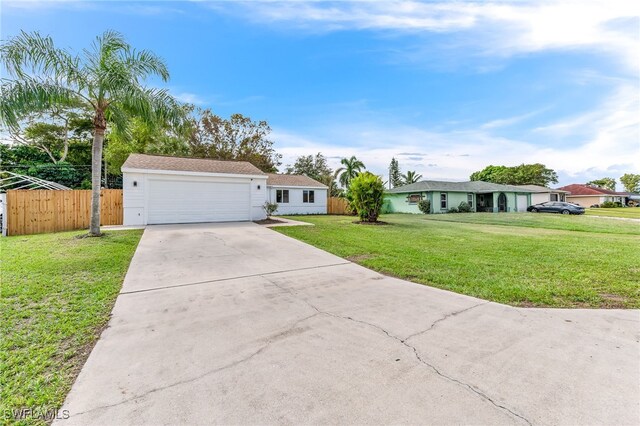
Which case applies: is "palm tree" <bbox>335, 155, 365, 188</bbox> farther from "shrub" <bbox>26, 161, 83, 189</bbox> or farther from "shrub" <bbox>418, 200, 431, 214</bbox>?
"shrub" <bbox>26, 161, 83, 189</bbox>

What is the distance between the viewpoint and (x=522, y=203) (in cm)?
2962

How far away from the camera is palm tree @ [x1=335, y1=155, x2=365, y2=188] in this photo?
33219mm

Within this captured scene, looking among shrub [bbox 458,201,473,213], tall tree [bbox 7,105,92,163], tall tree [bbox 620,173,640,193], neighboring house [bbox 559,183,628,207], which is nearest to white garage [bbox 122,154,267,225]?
shrub [bbox 458,201,473,213]

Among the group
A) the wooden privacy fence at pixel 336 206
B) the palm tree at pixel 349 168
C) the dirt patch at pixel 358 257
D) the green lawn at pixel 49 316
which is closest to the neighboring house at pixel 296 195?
the wooden privacy fence at pixel 336 206

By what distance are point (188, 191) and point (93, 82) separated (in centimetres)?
590

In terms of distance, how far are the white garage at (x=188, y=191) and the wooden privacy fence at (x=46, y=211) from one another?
1553 mm

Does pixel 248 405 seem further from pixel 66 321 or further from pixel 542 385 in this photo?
pixel 66 321

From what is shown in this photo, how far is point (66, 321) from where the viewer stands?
3.16 metres

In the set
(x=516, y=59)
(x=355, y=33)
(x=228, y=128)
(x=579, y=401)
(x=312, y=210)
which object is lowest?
(x=579, y=401)

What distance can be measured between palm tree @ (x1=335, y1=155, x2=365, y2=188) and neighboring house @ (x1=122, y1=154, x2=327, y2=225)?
18693mm

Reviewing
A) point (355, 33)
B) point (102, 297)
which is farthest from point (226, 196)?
point (102, 297)

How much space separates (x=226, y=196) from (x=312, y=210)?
10.0m

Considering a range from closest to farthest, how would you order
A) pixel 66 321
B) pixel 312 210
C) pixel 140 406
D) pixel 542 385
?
pixel 140 406, pixel 542 385, pixel 66 321, pixel 312 210

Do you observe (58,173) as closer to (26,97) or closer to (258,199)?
(258,199)
